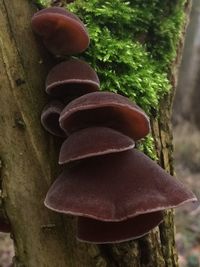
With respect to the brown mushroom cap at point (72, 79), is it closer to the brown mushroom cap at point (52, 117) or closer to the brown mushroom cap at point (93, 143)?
the brown mushroom cap at point (52, 117)

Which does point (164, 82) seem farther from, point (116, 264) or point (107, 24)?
point (116, 264)

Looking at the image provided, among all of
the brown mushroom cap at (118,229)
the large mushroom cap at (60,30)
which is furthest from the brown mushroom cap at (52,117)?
the brown mushroom cap at (118,229)

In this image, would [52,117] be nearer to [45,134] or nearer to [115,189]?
[45,134]

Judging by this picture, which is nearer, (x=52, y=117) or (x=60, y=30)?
(x=52, y=117)

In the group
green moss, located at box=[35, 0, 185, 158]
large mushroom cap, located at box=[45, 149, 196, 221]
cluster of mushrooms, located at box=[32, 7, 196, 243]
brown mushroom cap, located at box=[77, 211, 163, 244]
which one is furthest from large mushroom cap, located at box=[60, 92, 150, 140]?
brown mushroom cap, located at box=[77, 211, 163, 244]

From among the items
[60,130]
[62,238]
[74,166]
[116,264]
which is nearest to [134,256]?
[116,264]

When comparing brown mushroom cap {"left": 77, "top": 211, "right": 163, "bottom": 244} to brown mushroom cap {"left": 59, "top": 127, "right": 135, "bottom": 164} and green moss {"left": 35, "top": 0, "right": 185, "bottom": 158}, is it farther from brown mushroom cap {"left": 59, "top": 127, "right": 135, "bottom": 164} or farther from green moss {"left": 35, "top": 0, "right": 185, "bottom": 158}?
green moss {"left": 35, "top": 0, "right": 185, "bottom": 158}

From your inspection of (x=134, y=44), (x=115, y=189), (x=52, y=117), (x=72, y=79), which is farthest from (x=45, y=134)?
(x=134, y=44)
